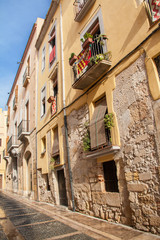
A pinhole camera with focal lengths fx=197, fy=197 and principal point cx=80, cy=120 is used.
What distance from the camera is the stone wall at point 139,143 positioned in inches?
159

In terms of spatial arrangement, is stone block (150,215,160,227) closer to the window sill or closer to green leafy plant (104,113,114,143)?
the window sill

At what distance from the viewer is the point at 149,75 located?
4.40 meters

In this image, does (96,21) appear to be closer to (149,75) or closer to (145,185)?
(149,75)

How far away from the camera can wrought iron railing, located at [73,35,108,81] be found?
236 inches

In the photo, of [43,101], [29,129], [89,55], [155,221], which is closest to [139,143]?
[155,221]

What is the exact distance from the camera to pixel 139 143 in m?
4.46

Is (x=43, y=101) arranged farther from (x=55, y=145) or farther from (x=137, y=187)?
(x=137, y=187)

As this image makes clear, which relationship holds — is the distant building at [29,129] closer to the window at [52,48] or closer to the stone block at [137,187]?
the window at [52,48]

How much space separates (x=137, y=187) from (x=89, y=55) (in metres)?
4.24

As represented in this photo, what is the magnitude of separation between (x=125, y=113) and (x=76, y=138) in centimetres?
266

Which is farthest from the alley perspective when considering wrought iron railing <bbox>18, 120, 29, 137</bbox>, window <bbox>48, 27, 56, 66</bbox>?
wrought iron railing <bbox>18, 120, 29, 137</bbox>

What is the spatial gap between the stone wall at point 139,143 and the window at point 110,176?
0.63 m

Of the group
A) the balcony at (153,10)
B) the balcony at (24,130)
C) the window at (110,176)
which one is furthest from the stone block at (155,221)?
the balcony at (24,130)

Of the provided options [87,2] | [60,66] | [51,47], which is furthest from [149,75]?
[51,47]
